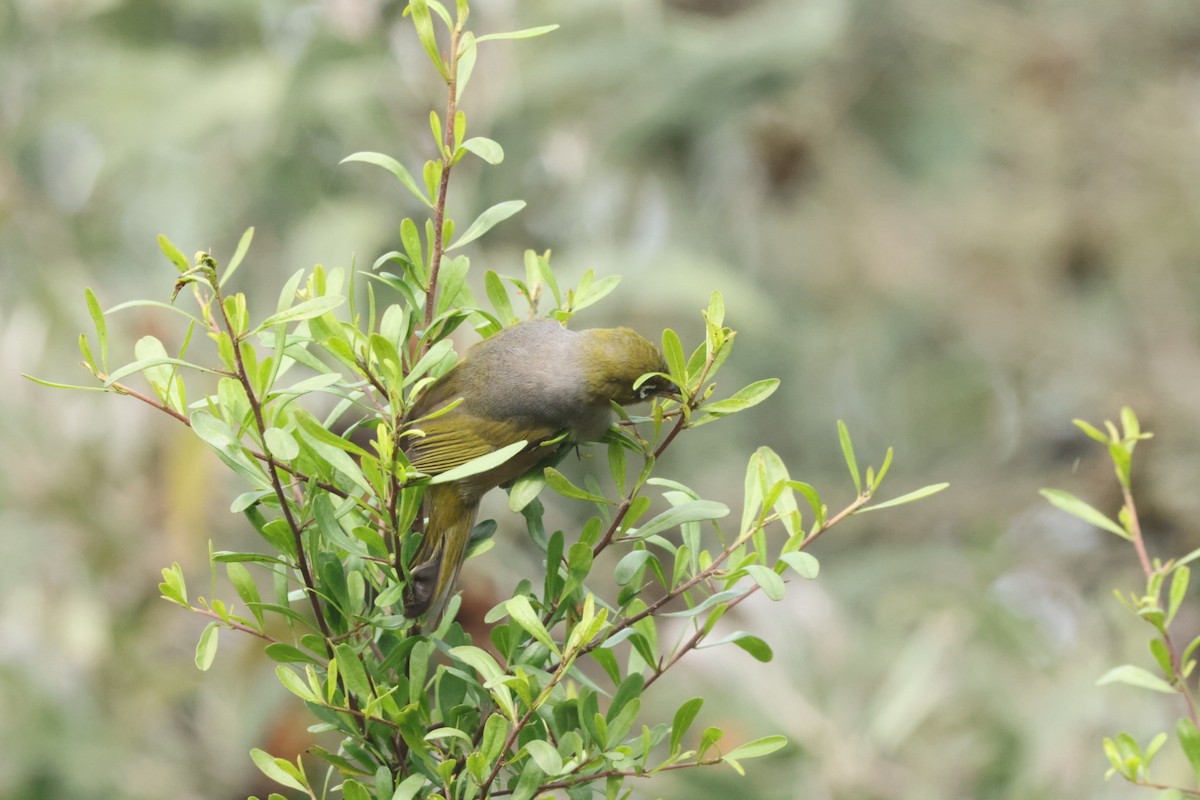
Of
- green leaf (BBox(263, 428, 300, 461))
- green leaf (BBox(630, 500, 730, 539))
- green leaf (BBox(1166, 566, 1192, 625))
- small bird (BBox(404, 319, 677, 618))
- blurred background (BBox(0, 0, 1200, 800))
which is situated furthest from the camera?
blurred background (BBox(0, 0, 1200, 800))

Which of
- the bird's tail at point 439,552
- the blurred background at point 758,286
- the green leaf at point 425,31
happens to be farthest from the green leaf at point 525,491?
the blurred background at point 758,286

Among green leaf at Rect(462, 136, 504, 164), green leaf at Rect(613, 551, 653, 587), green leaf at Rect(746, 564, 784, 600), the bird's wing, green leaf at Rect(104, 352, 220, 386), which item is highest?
green leaf at Rect(462, 136, 504, 164)

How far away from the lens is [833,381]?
5535mm

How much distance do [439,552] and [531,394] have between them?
35 centimetres

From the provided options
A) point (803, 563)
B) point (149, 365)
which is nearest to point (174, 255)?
point (149, 365)

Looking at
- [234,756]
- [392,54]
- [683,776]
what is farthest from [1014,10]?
[234,756]

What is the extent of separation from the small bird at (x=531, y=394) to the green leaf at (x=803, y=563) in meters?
0.40

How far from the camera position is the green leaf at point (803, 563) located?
0.97m

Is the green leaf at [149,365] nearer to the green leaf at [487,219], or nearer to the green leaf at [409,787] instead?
the green leaf at [487,219]

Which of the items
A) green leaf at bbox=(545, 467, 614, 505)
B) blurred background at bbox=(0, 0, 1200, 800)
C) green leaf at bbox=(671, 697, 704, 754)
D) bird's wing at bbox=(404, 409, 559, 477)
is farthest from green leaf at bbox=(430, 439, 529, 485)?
blurred background at bbox=(0, 0, 1200, 800)

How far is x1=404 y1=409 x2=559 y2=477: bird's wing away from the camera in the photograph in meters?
1.46

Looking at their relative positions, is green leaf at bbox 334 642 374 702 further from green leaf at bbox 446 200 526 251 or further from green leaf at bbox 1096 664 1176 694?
green leaf at bbox 1096 664 1176 694

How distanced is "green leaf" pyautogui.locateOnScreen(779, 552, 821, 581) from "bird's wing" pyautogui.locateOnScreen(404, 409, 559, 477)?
1.76 ft

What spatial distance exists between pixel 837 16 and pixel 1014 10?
4.66 ft
